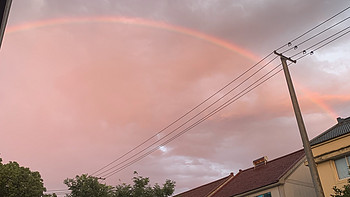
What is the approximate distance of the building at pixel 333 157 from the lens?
69.2 feet

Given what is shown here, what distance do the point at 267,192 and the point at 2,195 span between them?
82.2ft

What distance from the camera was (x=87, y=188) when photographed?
1186 inches

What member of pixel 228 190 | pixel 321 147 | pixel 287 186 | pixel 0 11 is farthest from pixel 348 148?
pixel 0 11

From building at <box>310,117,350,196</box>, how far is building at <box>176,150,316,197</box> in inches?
221

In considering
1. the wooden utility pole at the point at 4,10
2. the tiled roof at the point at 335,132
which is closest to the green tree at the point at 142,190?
the tiled roof at the point at 335,132

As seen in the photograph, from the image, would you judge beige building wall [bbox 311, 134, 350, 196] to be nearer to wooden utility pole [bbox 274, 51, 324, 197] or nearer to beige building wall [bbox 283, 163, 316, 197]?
beige building wall [bbox 283, 163, 316, 197]

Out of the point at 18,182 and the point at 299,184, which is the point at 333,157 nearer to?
the point at 299,184

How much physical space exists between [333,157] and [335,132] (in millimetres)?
2097

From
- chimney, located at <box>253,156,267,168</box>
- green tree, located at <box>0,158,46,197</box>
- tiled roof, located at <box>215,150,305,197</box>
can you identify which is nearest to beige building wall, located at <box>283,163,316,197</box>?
tiled roof, located at <box>215,150,305,197</box>

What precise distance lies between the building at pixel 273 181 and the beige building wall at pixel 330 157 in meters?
5.51

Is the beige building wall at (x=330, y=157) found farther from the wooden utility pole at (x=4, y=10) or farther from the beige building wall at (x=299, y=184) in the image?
the wooden utility pole at (x=4, y=10)

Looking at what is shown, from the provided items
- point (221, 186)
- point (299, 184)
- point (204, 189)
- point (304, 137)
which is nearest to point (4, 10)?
point (304, 137)

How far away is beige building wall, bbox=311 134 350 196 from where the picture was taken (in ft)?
69.0

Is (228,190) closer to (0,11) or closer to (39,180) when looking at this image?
(39,180)
